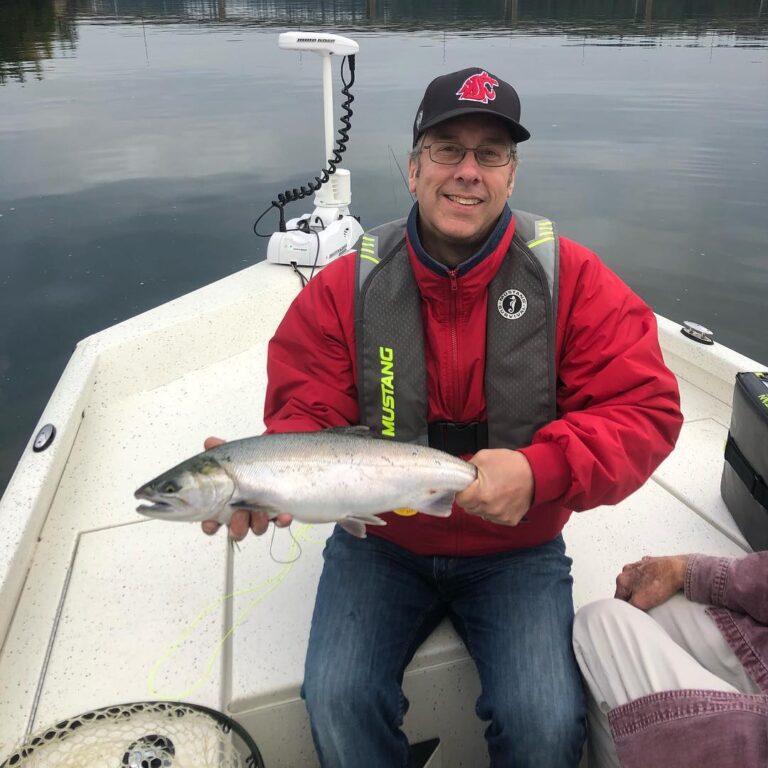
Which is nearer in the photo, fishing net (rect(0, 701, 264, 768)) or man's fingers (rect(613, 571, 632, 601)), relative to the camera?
fishing net (rect(0, 701, 264, 768))

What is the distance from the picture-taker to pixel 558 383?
2643 millimetres

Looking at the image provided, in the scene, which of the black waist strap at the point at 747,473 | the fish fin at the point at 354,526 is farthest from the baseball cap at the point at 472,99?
the black waist strap at the point at 747,473

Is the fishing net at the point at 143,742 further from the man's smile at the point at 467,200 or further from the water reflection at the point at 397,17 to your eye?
the water reflection at the point at 397,17

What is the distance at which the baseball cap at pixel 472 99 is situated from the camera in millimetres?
2439

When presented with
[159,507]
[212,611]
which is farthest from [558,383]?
[212,611]

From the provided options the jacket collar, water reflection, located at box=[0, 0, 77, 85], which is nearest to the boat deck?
the jacket collar

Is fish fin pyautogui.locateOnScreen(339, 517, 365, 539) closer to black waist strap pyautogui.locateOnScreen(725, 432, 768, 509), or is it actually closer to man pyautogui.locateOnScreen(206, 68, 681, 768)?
man pyautogui.locateOnScreen(206, 68, 681, 768)

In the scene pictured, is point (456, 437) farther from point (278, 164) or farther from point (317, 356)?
point (278, 164)

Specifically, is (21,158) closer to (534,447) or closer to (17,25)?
(534,447)

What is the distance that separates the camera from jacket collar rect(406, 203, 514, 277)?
2.54 metres

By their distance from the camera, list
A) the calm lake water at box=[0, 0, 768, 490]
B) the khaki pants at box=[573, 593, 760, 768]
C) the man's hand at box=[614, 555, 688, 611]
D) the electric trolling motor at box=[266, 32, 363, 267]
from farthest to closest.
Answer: the calm lake water at box=[0, 0, 768, 490] < the electric trolling motor at box=[266, 32, 363, 267] < the man's hand at box=[614, 555, 688, 611] < the khaki pants at box=[573, 593, 760, 768]

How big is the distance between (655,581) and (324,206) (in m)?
4.59

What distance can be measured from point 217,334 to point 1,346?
541cm

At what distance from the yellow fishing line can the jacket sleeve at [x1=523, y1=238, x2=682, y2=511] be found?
140 cm
